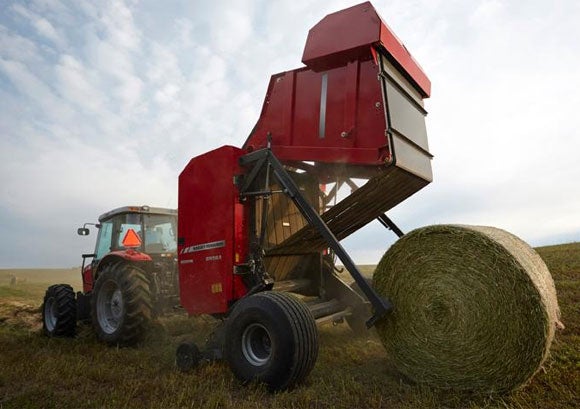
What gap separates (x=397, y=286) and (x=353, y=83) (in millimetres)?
2303

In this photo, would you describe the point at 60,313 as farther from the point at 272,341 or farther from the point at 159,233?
the point at 272,341

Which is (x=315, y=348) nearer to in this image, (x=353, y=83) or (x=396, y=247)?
(x=396, y=247)

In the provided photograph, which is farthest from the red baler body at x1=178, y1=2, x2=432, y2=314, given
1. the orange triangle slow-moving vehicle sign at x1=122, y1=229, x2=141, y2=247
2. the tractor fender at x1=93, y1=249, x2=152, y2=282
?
the orange triangle slow-moving vehicle sign at x1=122, y1=229, x2=141, y2=247

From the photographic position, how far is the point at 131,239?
7.62 meters

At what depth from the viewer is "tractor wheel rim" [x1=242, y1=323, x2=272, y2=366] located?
14.4ft

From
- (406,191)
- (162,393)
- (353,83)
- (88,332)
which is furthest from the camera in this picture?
(88,332)

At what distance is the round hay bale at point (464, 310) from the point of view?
→ 3.57 m

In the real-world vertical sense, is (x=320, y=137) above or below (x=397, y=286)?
above

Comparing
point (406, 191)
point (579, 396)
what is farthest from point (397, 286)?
point (579, 396)

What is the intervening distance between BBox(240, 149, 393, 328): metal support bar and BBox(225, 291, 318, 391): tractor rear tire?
63 centimetres

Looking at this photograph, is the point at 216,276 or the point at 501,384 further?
the point at 216,276

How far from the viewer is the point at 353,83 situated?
186 inches

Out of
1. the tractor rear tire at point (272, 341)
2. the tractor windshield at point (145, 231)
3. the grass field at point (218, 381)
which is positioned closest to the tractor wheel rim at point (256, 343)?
the tractor rear tire at point (272, 341)

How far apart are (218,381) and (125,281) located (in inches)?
107
